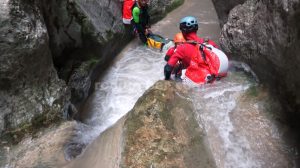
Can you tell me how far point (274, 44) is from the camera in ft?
18.1

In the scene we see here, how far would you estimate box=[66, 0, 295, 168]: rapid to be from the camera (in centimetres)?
504

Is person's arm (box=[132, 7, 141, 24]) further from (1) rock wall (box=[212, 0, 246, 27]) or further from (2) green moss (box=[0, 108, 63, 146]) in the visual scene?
(2) green moss (box=[0, 108, 63, 146])

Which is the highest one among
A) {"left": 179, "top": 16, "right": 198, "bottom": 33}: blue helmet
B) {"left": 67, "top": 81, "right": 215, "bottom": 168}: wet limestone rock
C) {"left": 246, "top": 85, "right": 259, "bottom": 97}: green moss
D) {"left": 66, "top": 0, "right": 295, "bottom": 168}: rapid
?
{"left": 179, "top": 16, "right": 198, "bottom": 33}: blue helmet

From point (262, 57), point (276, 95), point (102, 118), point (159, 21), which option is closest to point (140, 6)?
point (159, 21)

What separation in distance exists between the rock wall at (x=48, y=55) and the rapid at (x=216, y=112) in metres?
0.47

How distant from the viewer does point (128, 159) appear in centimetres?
444

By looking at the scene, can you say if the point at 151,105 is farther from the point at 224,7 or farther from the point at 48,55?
the point at 224,7

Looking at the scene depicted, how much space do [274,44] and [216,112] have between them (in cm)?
138

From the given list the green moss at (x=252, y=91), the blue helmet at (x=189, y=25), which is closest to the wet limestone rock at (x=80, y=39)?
the blue helmet at (x=189, y=25)

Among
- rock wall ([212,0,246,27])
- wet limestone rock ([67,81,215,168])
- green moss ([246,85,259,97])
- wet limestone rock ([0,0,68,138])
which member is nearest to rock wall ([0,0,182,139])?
wet limestone rock ([0,0,68,138])

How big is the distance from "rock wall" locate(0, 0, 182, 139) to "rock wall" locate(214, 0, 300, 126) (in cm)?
337

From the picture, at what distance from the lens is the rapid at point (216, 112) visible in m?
5.04

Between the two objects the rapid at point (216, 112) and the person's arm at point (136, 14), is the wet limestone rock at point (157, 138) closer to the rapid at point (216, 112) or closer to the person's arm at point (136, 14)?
the rapid at point (216, 112)

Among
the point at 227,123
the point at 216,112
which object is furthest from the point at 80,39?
the point at 227,123
